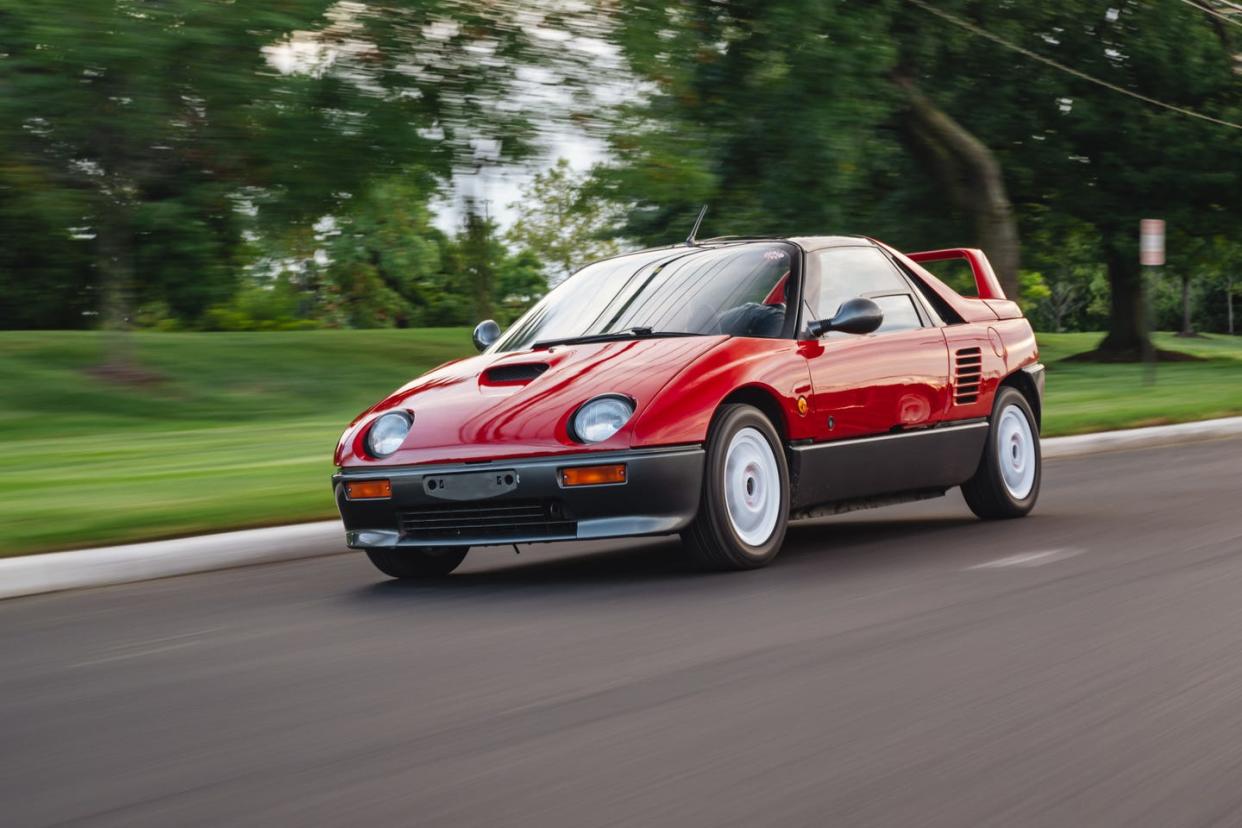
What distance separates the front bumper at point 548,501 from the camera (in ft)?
22.1

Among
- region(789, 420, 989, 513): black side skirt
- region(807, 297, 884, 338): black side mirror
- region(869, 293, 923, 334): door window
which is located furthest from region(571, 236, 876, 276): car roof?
region(789, 420, 989, 513): black side skirt

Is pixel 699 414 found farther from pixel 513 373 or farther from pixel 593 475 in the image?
pixel 513 373

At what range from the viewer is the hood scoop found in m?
7.28

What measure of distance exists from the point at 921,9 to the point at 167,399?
13515 mm

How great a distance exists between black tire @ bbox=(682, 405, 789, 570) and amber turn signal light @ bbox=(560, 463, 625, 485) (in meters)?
0.39

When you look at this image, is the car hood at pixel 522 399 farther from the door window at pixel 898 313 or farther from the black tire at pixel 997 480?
the black tire at pixel 997 480

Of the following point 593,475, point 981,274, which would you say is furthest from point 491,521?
point 981,274

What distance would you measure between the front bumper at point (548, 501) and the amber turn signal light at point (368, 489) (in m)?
0.03

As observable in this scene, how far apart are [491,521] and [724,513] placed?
0.96 meters

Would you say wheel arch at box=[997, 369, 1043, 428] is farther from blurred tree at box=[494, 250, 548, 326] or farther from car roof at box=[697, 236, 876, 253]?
blurred tree at box=[494, 250, 548, 326]

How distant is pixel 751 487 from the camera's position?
7.25 m

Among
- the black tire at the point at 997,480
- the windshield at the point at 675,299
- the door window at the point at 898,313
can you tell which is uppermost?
the windshield at the point at 675,299

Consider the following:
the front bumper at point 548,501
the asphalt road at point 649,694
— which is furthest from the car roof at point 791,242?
the front bumper at point 548,501

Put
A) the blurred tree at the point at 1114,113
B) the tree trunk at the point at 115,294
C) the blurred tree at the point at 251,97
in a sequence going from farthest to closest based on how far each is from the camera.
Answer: the blurred tree at the point at 1114,113
the tree trunk at the point at 115,294
the blurred tree at the point at 251,97
